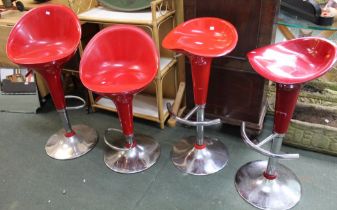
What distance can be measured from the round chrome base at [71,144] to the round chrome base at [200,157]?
25.9 inches

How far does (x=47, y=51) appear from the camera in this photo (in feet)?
6.37

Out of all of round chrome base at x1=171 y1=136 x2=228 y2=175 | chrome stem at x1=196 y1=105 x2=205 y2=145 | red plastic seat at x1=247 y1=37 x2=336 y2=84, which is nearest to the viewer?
red plastic seat at x1=247 y1=37 x2=336 y2=84

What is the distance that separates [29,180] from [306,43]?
1870 millimetres

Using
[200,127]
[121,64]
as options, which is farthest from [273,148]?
[121,64]

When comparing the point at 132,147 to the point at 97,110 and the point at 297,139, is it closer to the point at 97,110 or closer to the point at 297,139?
the point at 97,110

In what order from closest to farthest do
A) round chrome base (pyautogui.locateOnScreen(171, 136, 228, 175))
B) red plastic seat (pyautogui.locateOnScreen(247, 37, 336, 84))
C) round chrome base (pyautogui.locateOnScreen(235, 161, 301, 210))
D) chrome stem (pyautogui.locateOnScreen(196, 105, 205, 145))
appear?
red plastic seat (pyautogui.locateOnScreen(247, 37, 336, 84)), round chrome base (pyautogui.locateOnScreen(235, 161, 301, 210)), chrome stem (pyautogui.locateOnScreen(196, 105, 205, 145)), round chrome base (pyautogui.locateOnScreen(171, 136, 228, 175))

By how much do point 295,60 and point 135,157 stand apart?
120cm

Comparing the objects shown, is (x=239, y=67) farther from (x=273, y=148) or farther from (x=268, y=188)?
(x=268, y=188)

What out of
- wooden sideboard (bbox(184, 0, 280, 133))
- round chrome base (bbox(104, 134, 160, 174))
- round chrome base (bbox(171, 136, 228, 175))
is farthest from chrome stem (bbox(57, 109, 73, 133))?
wooden sideboard (bbox(184, 0, 280, 133))

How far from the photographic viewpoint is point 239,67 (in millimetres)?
1907

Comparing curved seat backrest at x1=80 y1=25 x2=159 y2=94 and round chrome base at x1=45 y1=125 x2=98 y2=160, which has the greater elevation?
curved seat backrest at x1=80 y1=25 x2=159 y2=94

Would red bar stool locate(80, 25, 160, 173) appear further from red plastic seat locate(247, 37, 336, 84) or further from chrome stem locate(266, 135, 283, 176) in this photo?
chrome stem locate(266, 135, 283, 176)

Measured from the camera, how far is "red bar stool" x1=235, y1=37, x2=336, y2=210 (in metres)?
1.30

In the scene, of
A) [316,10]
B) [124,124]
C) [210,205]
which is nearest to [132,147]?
[124,124]
